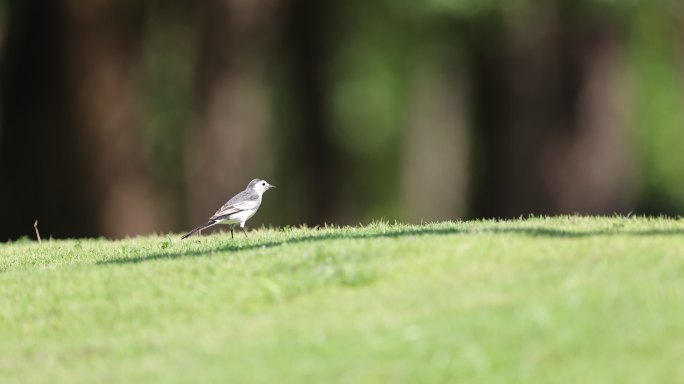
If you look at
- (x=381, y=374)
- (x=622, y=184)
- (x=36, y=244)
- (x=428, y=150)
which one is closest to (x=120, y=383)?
(x=381, y=374)

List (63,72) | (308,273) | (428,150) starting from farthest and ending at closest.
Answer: (428,150), (63,72), (308,273)

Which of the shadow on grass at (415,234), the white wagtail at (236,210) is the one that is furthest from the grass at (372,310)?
the white wagtail at (236,210)

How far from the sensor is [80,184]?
33031mm

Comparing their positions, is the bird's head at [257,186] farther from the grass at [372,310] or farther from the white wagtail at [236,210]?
the grass at [372,310]

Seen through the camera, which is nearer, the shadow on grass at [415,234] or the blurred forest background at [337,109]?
the shadow on grass at [415,234]

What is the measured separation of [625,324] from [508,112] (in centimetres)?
2401

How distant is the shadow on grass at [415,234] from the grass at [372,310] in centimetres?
6

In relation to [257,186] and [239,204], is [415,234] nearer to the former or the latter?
[239,204]

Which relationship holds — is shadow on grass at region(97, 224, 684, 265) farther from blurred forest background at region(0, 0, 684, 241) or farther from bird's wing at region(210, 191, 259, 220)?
blurred forest background at region(0, 0, 684, 241)

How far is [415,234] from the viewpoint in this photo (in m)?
17.6

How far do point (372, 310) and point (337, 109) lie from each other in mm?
28622

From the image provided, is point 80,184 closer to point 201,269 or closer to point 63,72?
A: point 63,72

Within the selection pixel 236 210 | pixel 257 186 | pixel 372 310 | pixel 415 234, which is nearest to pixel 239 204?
pixel 236 210

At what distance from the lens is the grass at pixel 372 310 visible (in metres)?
12.0
